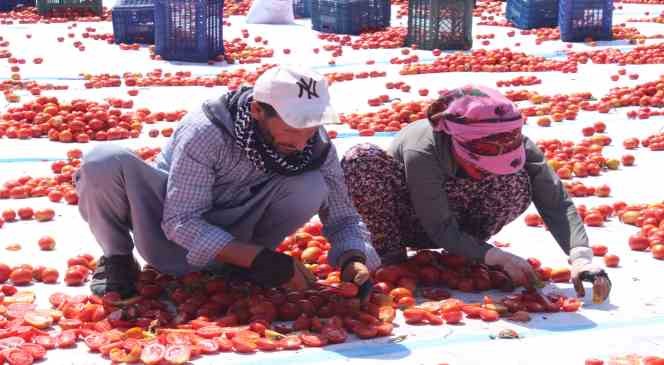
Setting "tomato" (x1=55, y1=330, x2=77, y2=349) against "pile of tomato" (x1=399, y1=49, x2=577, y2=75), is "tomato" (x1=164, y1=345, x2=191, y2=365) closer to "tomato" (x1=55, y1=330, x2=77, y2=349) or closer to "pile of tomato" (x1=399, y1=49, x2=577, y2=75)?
"tomato" (x1=55, y1=330, x2=77, y2=349)

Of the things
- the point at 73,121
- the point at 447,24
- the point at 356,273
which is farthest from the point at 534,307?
the point at 447,24

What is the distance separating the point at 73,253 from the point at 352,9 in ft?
32.3

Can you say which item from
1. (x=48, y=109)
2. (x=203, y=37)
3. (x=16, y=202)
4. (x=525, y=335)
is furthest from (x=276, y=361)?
(x=203, y=37)

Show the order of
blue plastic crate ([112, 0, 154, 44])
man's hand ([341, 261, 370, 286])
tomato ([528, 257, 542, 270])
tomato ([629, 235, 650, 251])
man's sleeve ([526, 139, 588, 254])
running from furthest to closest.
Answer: blue plastic crate ([112, 0, 154, 44]) → tomato ([629, 235, 650, 251]) → tomato ([528, 257, 542, 270]) → man's sleeve ([526, 139, 588, 254]) → man's hand ([341, 261, 370, 286])

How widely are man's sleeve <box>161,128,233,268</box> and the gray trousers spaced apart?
14 cm

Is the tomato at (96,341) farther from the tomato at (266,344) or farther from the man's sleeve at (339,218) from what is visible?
the man's sleeve at (339,218)

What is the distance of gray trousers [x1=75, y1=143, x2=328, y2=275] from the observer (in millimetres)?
3240

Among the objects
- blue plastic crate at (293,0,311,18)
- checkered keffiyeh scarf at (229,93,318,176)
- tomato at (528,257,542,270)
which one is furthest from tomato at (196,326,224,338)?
Answer: blue plastic crate at (293,0,311,18)

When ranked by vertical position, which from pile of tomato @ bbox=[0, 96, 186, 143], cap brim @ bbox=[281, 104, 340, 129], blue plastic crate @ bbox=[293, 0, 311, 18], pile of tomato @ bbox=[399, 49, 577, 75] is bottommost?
pile of tomato @ bbox=[0, 96, 186, 143]

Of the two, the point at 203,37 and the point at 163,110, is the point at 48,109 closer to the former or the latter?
the point at 163,110

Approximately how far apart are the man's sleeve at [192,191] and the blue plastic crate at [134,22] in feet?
31.4

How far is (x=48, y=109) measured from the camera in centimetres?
696

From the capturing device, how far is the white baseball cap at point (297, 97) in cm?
297

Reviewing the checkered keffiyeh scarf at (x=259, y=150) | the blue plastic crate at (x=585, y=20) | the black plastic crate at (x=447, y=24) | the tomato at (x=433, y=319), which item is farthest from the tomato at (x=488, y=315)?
the blue plastic crate at (x=585, y=20)
